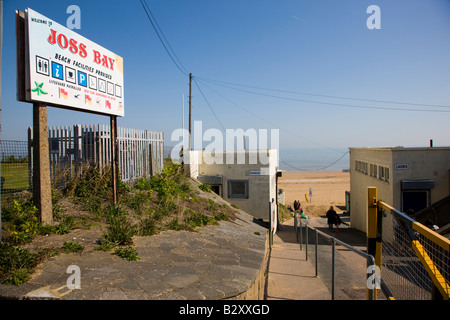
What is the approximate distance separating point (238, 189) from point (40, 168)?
12323 millimetres

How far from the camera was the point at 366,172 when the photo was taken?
18422 millimetres

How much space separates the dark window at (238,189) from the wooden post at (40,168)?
39.1 ft

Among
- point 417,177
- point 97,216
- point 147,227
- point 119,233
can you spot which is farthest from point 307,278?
point 417,177

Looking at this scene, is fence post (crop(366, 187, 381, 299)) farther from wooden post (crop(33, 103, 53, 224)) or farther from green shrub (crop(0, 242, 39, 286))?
wooden post (crop(33, 103, 53, 224))

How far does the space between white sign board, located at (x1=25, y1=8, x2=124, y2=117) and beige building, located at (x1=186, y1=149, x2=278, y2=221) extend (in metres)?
9.33

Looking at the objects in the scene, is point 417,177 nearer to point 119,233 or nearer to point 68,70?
point 119,233

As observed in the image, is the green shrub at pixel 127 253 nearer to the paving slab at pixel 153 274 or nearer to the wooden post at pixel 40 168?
the paving slab at pixel 153 274

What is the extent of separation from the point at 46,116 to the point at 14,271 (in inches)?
127

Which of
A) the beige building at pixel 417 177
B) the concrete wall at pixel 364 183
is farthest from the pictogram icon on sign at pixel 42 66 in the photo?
the concrete wall at pixel 364 183

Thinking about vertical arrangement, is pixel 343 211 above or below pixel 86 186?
below

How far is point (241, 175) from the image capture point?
16.8 m
